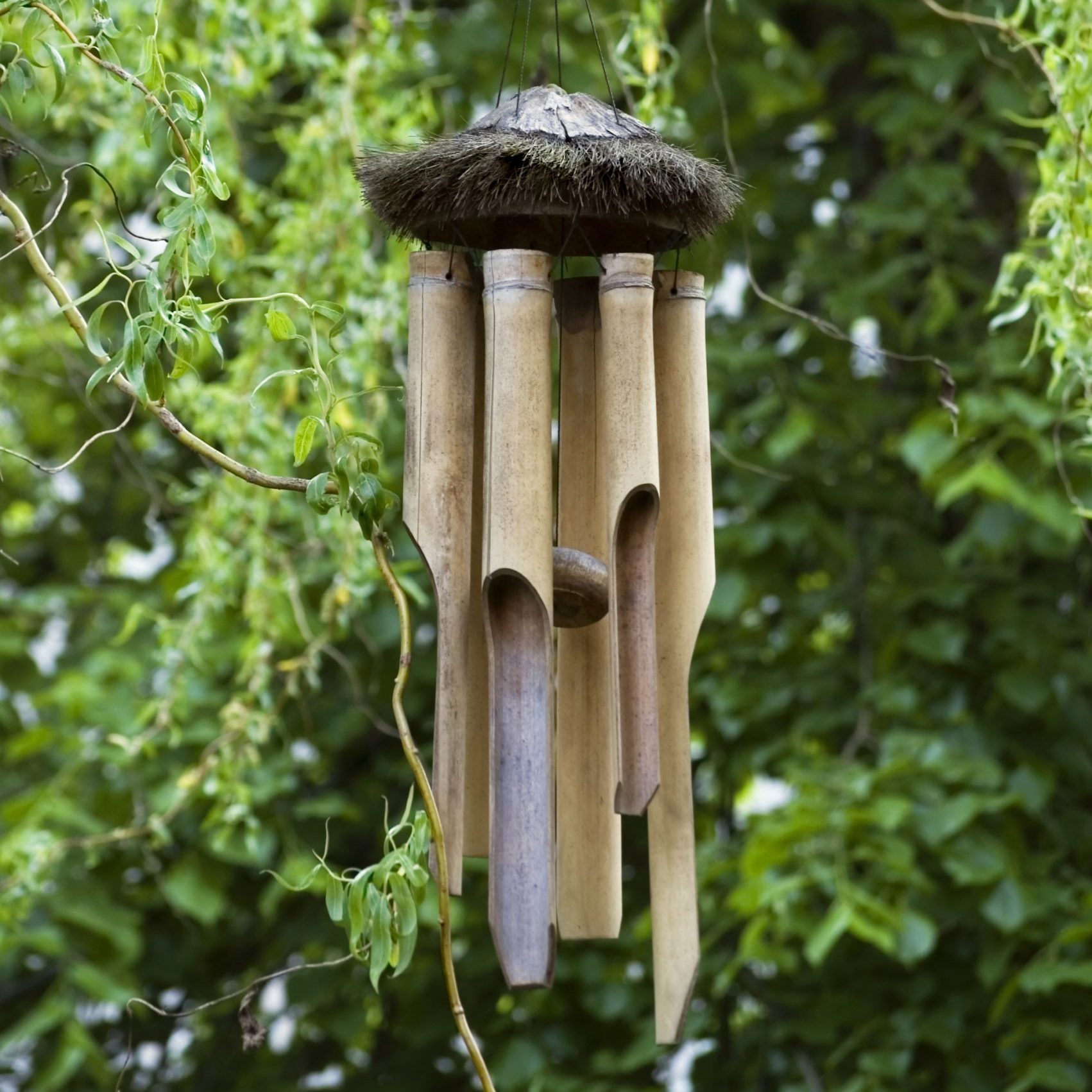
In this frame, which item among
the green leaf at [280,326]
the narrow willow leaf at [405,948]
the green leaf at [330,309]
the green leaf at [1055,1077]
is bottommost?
the narrow willow leaf at [405,948]

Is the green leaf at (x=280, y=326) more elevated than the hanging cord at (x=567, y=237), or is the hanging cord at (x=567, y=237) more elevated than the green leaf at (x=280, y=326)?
the hanging cord at (x=567, y=237)

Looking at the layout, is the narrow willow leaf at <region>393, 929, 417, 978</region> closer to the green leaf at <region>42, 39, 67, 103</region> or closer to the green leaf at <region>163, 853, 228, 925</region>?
the green leaf at <region>42, 39, 67, 103</region>

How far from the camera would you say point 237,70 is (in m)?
3.31

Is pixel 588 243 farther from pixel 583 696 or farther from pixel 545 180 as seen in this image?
pixel 583 696

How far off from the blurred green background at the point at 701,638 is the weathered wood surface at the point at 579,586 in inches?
46.9

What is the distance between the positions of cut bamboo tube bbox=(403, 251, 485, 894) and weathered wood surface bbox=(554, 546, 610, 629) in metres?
0.09

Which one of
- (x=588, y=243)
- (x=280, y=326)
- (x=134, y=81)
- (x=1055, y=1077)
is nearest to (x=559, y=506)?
(x=588, y=243)

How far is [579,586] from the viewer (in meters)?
1.86

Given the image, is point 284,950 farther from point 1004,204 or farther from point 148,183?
point 1004,204

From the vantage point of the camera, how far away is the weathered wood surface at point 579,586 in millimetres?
1850

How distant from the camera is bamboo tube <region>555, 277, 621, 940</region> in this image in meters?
1.94

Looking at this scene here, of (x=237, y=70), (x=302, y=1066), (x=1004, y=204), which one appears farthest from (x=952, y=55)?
(x=302, y=1066)

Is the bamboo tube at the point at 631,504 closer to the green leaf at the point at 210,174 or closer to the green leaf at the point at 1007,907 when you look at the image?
the green leaf at the point at 210,174

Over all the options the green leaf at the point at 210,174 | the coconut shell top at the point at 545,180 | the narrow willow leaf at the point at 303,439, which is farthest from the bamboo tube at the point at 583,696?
the green leaf at the point at 210,174
